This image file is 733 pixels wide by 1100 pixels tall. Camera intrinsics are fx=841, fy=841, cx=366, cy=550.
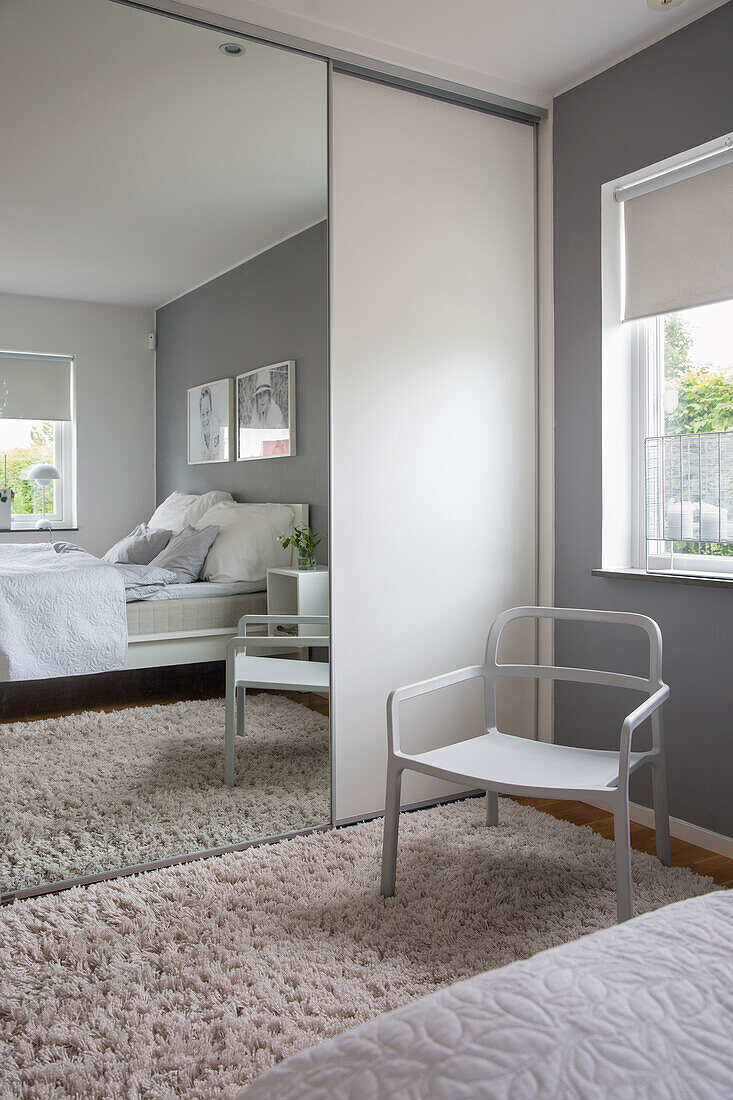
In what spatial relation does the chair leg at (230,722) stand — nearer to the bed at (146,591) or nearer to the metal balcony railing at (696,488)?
the bed at (146,591)

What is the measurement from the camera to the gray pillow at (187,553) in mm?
2520

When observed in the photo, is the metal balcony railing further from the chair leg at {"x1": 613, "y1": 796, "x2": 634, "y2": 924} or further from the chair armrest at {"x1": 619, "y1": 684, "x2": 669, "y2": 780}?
the chair leg at {"x1": 613, "y1": 796, "x2": 634, "y2": 924}

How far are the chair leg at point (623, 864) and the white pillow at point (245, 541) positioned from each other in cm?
126

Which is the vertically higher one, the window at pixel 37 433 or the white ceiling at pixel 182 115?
the white ceiling at pixel 182 115

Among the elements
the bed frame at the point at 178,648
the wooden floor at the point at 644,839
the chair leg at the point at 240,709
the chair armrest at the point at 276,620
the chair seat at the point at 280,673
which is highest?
the chair armrest at the point at 276,620

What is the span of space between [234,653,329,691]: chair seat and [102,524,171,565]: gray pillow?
43cm

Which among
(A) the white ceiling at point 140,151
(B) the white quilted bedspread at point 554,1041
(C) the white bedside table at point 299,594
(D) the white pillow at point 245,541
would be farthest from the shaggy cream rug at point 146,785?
(B) the white quilted bedspread at point 554,1041

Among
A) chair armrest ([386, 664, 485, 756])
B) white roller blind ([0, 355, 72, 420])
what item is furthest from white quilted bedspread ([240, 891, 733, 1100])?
white roller blind ([0, 355, 72, 420])

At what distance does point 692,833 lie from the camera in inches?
105

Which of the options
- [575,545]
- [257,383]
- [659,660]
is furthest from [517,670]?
[257,383]

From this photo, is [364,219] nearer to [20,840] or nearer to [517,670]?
[517,670]

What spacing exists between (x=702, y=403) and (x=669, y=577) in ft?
1.95

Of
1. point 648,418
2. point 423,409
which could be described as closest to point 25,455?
point 423,409

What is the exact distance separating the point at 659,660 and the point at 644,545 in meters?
0.72
